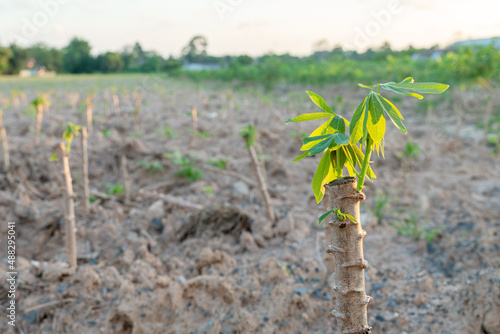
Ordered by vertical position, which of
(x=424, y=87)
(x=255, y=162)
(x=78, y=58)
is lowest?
(x=255, y=162)

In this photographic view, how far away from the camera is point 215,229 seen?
13.4 feet

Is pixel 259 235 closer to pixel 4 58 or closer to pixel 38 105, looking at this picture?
pixel 38 105

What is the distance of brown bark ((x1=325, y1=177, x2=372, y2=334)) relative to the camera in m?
1.38

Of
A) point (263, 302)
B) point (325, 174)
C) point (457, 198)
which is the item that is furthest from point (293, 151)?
point (325, 174)

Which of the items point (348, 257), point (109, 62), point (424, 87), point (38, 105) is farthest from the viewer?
point (109, 62)

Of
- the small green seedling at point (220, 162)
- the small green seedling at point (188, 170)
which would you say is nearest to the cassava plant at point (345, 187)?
the small green seedling at point (188, 170)

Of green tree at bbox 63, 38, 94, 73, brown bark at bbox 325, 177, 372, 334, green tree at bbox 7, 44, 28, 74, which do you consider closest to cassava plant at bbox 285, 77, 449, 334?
brown bark at bbox 325, 177, 372, 334

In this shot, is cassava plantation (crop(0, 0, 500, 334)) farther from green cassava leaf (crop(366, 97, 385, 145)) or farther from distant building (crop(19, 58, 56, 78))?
distant building (crop(19, 58, 56, 78))

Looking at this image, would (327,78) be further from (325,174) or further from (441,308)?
(325,174)

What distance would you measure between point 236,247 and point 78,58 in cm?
5566

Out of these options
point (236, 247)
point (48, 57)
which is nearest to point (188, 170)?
point (236, 247)

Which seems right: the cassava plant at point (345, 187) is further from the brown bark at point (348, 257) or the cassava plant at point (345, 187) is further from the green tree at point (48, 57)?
the green tree at point (48, 57)

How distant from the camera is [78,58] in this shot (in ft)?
170

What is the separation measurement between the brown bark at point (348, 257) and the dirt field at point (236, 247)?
1.31 meters
